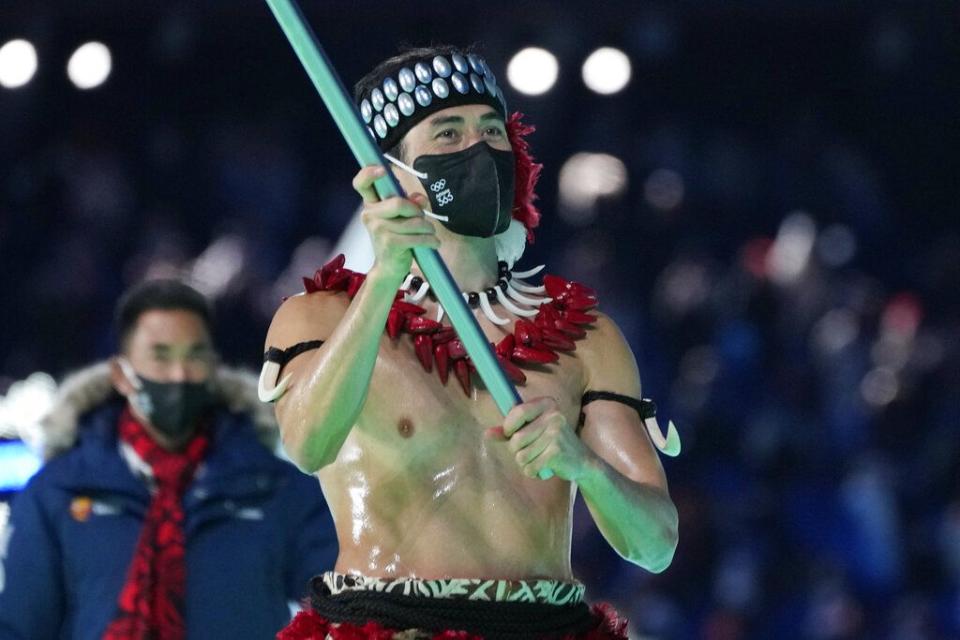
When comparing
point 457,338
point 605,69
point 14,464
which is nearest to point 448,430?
point 457,338

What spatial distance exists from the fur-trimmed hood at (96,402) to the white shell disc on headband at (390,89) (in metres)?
→ 1.44

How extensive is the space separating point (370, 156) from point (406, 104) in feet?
1.90

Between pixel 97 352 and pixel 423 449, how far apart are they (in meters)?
4.01

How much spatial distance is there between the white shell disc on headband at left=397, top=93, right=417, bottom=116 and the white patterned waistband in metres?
0.73

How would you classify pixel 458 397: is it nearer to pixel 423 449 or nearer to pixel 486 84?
pixel 423 449

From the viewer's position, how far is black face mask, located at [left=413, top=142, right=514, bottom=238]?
7.97 ft

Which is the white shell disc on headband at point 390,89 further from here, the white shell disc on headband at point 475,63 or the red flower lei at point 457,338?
the red flower lei at point 457,338

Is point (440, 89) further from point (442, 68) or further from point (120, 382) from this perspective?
point (120, 382)

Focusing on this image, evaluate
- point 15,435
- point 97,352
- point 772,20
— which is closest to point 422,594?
point 15,435

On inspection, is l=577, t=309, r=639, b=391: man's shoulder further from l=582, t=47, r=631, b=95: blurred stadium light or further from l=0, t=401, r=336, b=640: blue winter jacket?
l=582, t=47, r=631, b=95: blurred stadium light

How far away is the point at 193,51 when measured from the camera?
6242 mm

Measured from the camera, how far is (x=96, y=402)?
12.5 ft

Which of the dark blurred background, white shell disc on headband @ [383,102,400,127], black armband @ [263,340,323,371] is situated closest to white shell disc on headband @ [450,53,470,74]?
white shell disc on headband @ [383,102,400,127]

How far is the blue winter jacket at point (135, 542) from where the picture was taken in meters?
3.54
